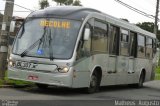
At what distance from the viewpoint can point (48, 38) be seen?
1565 centimetres

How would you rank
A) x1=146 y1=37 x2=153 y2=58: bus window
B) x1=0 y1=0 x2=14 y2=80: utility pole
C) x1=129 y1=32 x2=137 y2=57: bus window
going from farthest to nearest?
x1=146 y1=37 x2=153 y2=58: bus window < x1=129 y1=32 x2=137 y2=57: bus window < x1=0 y1=0 x2=14 y2=80: utility pole

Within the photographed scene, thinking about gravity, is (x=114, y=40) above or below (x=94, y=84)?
above

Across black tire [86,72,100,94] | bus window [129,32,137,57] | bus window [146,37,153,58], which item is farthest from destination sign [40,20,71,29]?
bus window [146,37,153,58]

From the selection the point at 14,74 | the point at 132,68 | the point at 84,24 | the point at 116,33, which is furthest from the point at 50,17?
the point at 132,68

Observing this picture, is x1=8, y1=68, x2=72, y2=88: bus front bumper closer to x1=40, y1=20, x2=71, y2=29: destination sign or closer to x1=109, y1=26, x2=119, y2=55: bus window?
x1=40, y1=20, x2=71, y2=29: destination sign

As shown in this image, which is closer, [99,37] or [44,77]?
[44,77]

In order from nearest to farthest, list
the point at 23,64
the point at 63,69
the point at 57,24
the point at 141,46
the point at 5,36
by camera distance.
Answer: the point at 63,69
the point at 23,64
the point at 57,24
the point at 5,36
the point at 141,46

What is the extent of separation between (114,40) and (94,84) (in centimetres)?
244

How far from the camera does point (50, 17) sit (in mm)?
16062

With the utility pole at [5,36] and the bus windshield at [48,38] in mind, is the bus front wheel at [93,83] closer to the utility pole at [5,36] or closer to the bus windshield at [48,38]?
the bus windshield at [48,38]

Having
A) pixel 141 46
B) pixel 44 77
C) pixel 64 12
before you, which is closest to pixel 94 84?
pixel 44 77

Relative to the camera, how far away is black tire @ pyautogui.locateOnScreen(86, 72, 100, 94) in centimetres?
1684

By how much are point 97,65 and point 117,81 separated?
2.74 metres

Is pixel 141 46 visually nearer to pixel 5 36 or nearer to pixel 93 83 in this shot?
pixel 93 83
